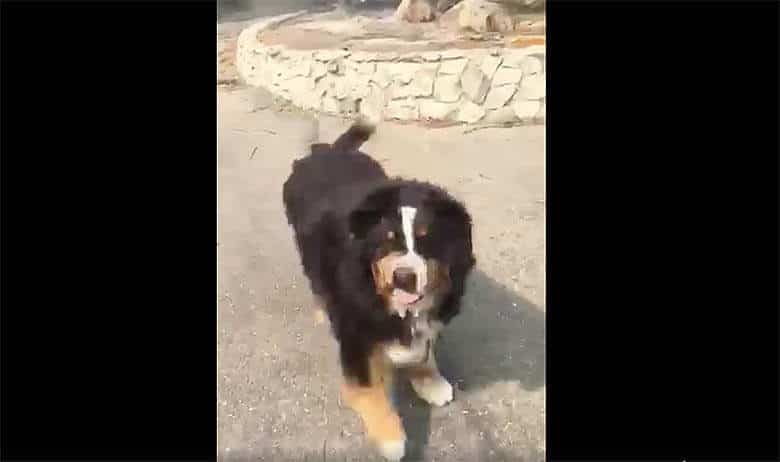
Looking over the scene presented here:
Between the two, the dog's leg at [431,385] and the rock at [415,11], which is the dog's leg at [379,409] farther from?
the rock at [415,11]

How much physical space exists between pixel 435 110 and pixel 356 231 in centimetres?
64

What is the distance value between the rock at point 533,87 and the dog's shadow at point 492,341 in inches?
22.3

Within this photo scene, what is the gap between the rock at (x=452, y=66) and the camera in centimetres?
221

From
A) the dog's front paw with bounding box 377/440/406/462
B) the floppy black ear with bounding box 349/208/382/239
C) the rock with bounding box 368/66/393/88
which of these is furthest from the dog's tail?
the dog's front paw with bounding box 377/440/406/462

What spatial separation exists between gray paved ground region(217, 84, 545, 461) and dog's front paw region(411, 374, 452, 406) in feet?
0.08

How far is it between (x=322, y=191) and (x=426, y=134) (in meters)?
0.40

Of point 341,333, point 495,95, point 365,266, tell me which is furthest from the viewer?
point 495,95

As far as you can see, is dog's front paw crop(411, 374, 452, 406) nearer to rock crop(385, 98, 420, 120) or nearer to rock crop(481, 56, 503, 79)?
rock crop(385, 98, 420, 120)

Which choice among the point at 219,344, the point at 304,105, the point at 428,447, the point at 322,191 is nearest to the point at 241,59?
the point at 304,105

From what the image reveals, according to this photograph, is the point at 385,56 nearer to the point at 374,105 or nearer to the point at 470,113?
the point at 374,105

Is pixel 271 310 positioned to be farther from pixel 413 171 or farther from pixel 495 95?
pixel 495 95

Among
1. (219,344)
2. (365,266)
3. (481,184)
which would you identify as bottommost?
(219,344)

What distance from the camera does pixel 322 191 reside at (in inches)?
81.7

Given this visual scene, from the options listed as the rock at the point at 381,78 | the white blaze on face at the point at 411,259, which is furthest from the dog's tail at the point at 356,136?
the white blaze on face at the point at 411,259
